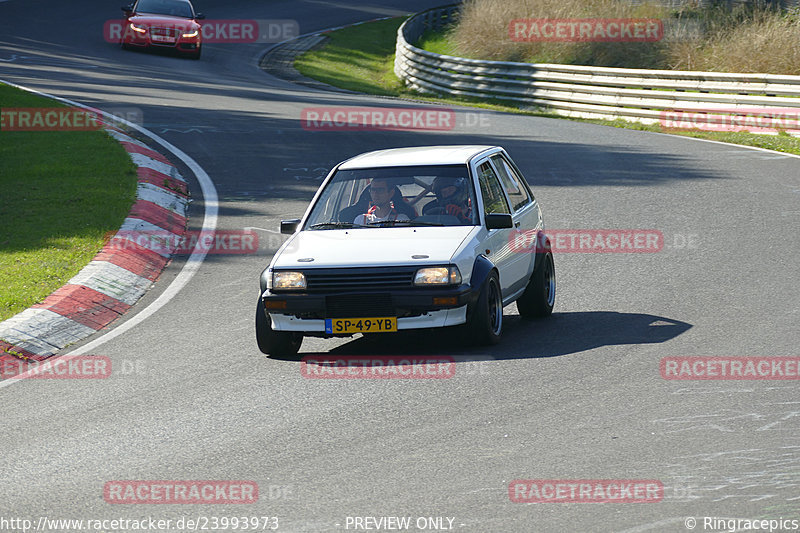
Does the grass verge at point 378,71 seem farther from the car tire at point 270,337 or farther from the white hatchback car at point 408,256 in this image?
the car tire at point 270,337

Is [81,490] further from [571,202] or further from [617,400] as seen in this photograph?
[571,202]

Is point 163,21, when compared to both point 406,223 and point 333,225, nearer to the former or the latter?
point 333,225

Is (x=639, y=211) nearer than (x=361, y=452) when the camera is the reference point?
No

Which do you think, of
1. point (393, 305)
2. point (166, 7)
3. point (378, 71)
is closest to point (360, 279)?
point (393, 305)

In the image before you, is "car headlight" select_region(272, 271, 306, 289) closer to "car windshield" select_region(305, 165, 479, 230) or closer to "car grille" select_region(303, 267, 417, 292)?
"car grille" select_region(303, 267, 417, 292)

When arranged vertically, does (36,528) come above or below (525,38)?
below

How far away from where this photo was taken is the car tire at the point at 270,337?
8992 mm

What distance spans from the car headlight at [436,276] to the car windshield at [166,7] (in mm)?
28611

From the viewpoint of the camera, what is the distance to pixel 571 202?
1623cm

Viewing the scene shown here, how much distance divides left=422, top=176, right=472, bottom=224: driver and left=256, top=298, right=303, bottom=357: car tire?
162 centimetres

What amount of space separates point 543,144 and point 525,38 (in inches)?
614

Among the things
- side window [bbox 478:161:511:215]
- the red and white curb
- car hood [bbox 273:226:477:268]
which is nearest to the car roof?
side window [bbox 478:161:511:215]

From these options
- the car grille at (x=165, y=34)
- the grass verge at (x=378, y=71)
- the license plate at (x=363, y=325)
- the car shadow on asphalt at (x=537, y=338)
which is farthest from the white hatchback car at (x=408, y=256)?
the car grille at (x=165, y=34)

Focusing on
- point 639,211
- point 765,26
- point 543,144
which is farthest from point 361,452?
point 765,26
